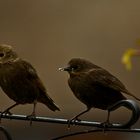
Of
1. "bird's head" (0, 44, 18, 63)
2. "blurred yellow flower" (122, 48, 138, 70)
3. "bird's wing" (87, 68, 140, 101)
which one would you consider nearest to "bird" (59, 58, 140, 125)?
"bird's wing" (87, 68, 140, 101)

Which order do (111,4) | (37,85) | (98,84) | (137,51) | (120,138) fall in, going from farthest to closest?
(111,4), (120,138), (37,85), (98,84), (137,51)

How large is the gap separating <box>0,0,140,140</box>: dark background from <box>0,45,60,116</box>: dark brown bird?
3.95m

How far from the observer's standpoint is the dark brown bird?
5.28 m

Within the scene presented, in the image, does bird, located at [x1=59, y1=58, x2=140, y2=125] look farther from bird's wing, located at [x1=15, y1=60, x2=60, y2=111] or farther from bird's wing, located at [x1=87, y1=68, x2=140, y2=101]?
bird's wing, located at [x1=15, y1=60, x2=60, y2=111]

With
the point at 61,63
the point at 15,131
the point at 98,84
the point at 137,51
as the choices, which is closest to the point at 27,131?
the point at 15,131

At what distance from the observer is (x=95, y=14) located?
10.5 metres

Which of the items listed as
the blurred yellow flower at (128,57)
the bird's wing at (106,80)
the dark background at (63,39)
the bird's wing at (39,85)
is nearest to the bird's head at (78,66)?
the bird's wing at (106,80)

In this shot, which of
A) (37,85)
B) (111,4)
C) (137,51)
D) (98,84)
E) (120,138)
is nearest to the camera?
(137,51)

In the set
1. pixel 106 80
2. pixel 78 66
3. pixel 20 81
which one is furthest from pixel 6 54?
pixel 106 80

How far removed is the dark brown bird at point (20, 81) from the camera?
5.28 meters

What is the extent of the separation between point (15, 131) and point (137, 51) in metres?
6.66

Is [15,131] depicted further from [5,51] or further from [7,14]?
[5,51]

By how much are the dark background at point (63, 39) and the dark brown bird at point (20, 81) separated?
155 inches

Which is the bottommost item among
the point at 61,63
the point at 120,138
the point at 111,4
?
the point at 120,138
